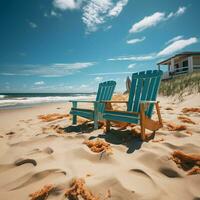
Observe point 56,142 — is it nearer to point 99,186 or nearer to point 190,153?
point 99,186

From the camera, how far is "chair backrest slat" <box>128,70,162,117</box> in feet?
12.3

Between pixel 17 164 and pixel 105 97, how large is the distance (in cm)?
286

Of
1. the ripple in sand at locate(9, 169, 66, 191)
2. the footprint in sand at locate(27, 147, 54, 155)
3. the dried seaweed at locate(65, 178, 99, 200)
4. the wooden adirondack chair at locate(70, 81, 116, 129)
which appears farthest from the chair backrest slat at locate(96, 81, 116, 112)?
the dried seaweed at locate(65, 178, 99, 200)

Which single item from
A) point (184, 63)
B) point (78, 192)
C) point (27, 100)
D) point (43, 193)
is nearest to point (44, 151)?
point (43, 193)

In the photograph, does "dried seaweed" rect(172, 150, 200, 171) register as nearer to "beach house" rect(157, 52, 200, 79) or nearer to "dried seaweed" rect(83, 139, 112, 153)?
"dried seaweed" rect(83, 139, 112, 153)

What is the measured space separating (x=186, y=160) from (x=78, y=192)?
4.37 ft

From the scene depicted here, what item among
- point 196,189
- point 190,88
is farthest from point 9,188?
point 190,88

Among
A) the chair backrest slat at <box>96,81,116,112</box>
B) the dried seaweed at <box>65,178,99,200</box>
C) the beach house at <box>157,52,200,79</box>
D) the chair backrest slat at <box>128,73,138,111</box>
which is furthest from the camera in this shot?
the beach house at <box>157,52,200,79</box>

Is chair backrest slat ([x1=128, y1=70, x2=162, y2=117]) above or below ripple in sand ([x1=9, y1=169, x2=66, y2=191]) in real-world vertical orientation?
above

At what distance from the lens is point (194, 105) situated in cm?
680

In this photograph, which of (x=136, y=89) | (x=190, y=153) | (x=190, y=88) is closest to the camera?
(x=190, y=153)

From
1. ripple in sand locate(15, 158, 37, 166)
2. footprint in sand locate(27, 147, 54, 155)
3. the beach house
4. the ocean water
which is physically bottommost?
the ocean water

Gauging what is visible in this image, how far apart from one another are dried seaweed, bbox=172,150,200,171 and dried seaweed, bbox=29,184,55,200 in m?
1.45

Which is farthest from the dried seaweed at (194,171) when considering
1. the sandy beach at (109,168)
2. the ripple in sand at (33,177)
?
the ripple in sand at (33,177)
